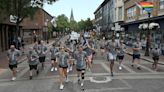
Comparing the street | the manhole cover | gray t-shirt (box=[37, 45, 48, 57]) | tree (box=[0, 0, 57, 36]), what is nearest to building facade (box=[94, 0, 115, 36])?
tree (box=[0, 0, 57, 36])

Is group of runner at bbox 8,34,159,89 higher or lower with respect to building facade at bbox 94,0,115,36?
lower

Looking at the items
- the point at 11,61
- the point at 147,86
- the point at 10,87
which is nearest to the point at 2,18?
the point at 11,61

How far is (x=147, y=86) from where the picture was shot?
1207cm

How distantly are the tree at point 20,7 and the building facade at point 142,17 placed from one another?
33.8 ft

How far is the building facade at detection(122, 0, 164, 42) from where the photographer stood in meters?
29.0

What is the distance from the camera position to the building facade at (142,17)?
29000 mm

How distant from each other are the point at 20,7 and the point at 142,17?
15910mm

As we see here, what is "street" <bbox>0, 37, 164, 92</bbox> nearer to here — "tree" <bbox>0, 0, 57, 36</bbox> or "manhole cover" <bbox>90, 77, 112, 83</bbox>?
"manhole cover" <bbox>90, 77, 112, 83</bbox>

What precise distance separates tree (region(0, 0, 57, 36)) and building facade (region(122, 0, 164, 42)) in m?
10.3

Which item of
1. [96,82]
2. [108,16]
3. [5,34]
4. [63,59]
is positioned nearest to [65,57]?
[63,59]

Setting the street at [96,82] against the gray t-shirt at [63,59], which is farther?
the gray t-shirt at [63,59]

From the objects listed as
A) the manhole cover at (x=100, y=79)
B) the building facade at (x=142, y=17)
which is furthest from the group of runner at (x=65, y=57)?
the building facade at (x=142, y=17)

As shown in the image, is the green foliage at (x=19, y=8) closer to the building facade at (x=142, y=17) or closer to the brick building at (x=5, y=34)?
the brick building at (x=5, y=34)

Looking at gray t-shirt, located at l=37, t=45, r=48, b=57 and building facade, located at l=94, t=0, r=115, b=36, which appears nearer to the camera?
gray t-shirt, located at l=37, t=45, r=48, b=57
